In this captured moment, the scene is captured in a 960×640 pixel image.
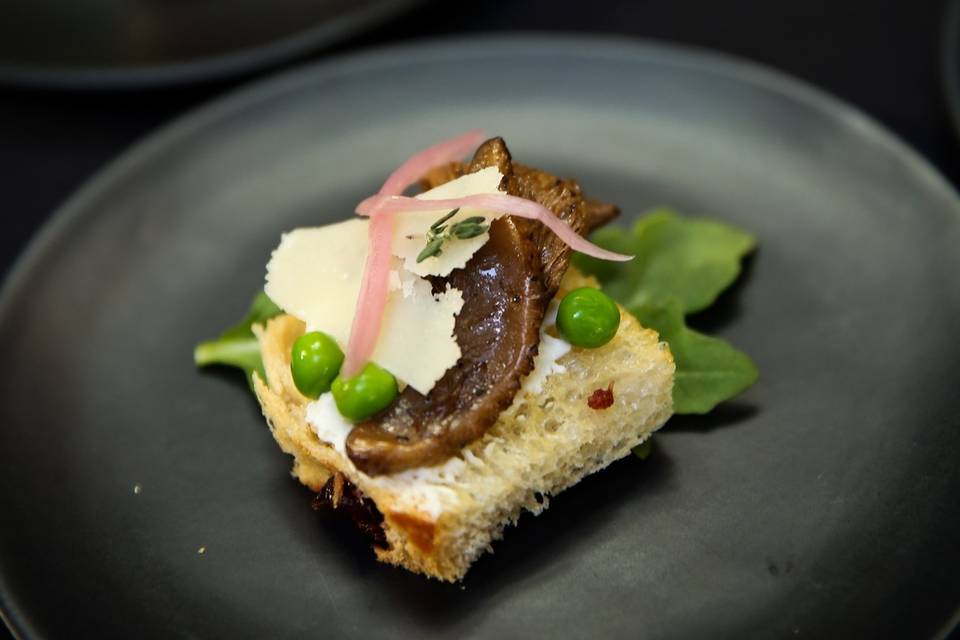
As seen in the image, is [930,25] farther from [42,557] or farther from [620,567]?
[42,557]

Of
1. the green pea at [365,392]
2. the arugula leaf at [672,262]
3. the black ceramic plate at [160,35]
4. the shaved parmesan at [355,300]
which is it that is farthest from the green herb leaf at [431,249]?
the black ceramic plate at [160,35]

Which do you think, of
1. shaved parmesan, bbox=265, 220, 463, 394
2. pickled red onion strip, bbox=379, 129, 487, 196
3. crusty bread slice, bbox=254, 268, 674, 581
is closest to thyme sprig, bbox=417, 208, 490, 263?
shaved parmesan, bbox=265, 220, 463, 394

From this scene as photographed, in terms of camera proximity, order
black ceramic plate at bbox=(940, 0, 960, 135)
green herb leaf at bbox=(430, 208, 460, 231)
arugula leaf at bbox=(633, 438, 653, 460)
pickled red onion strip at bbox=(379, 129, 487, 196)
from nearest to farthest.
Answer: green herb leaf at bbox=(430, 208, 460, 231), arugula leaf at bbox=(633, 438, 653, 460), pickled red onion strip at bbox=(379, 129, 487, 196), black ceramic plate at bbox=(940, 0, 960, 135)

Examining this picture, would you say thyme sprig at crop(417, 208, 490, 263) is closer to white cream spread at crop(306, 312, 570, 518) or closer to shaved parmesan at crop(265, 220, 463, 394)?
shaved parmesan at crop(265, 220, 463, 394)

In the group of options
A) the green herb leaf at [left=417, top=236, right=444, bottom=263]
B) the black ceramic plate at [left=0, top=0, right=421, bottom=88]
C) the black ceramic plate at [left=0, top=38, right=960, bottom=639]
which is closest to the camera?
the black ceramic plate at [left=0, top=38, right=960, bottom=639]

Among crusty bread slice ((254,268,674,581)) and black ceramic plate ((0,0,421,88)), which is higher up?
black ceramic plate ((0,0,421,88))

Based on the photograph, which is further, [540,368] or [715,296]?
[715,296]

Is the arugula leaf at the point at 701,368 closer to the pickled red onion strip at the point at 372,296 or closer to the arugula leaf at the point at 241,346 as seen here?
the pickled red onion strip at the point at 372,296

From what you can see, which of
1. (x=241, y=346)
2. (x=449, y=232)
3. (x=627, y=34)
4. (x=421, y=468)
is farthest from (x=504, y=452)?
(x=627, y=34)

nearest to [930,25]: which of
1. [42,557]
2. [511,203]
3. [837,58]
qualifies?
[837,58]
